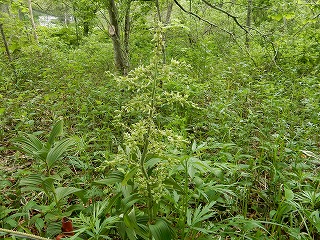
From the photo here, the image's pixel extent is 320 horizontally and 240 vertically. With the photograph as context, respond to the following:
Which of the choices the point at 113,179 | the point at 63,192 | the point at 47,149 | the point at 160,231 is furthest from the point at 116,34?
the point at 160,231

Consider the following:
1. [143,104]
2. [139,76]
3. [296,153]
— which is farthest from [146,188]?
[296,153]

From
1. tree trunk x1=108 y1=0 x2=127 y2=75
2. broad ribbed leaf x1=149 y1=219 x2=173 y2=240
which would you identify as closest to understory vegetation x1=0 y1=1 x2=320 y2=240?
broad ribbed leaf x1=149 y1=219 x2=173 y2=240

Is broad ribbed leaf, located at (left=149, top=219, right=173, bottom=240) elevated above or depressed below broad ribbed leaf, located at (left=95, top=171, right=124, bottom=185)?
below

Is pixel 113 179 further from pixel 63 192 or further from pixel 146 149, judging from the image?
pixel 63 192

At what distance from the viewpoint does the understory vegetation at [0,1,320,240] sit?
1.67m

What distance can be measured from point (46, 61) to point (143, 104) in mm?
7176

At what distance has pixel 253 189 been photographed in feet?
8.52

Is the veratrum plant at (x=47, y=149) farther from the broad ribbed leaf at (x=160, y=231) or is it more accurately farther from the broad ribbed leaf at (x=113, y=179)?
the broad ribbed leaf at (x=160, y=231)

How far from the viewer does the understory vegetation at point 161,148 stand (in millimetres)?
1668

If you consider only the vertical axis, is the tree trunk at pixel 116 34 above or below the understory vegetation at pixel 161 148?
above

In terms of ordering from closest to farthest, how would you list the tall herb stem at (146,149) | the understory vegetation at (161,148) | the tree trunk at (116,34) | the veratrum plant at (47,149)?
the tall herb stem at (146,149), the understory vegetation at (161,148), the veratrum plant at (47,149), the tree trunk at (116,34)

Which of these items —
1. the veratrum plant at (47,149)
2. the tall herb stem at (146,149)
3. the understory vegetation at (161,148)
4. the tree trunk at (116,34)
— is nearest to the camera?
the tall herb stem at (146,149)

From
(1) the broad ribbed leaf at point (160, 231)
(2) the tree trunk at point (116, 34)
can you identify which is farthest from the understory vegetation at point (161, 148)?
(2) the tree trunk at point (116, 34)

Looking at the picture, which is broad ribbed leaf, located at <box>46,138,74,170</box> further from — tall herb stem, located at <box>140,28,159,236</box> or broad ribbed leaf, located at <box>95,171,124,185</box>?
tall herb stem, located at <box>140,28,159,236</box>
